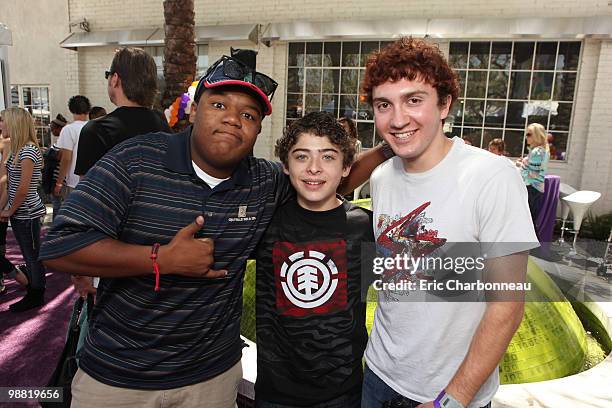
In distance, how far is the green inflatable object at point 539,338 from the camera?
304 centimetres

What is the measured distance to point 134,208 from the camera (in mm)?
1715

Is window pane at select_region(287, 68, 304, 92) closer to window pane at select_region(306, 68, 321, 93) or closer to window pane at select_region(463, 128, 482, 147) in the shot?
window pane at select_region(306, 68, 321, 93)

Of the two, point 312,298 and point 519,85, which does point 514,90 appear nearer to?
point 519,85

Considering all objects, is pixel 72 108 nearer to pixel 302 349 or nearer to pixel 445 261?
pixel 302 349

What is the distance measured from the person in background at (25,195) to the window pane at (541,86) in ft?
30.3

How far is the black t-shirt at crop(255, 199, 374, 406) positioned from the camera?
194 cm

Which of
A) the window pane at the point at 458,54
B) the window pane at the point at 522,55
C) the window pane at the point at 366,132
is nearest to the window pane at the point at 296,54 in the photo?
the window pane at the point at 366,132

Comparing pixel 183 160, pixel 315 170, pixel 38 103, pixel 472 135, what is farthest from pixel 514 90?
pixel 38 103

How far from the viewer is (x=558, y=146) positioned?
953cm

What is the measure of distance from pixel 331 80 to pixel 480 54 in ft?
11.0

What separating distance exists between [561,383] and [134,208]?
2576mm

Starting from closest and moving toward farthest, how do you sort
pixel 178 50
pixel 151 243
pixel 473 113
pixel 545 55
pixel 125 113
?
pixel 151 243, pixel 125 113, pixel 178 50, pixel 545 55, pixel 473 113

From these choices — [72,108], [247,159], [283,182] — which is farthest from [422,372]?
[72,108]

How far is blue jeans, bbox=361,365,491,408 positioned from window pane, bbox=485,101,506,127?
9.14 m
